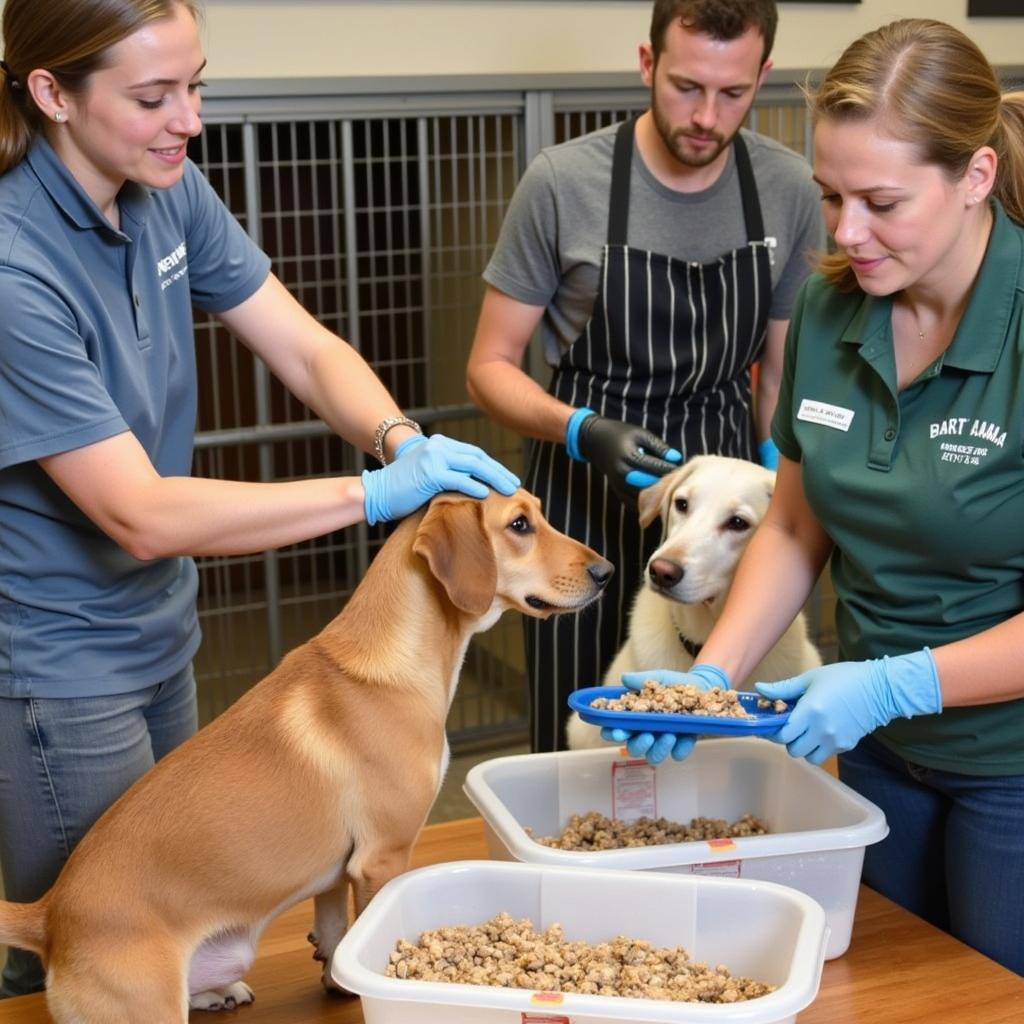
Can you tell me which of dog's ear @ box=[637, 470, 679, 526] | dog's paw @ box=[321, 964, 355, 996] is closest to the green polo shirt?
dog's ear @ box=[637, 470, 679, 526]

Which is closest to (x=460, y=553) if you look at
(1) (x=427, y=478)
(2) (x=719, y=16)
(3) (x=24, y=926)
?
(1) (x=427, y=478)

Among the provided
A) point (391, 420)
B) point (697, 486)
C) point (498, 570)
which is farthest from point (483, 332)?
point (498, 570)

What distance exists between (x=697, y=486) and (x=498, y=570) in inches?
31.2

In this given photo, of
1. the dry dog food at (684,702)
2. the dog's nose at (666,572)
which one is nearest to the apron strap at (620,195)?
the dog's nose at (666,572)

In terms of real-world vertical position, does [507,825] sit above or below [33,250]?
below

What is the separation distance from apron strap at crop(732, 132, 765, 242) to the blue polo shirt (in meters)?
1.21

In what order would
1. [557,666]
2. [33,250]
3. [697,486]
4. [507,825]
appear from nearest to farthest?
[33,250]
[507,825]
[697,486]
[557,666]

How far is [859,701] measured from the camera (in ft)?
5.17

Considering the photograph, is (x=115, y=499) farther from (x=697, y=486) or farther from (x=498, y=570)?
(x=697, y=486)

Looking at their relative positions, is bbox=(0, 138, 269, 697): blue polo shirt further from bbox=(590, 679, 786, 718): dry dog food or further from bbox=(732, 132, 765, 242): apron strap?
bbox=(732, 132, 765, 242): apron strap

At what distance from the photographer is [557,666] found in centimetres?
269

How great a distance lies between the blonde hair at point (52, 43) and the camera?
1.49 meters

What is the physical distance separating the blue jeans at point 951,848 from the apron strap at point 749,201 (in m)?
1.21

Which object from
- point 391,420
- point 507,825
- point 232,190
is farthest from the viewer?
point 232,190
